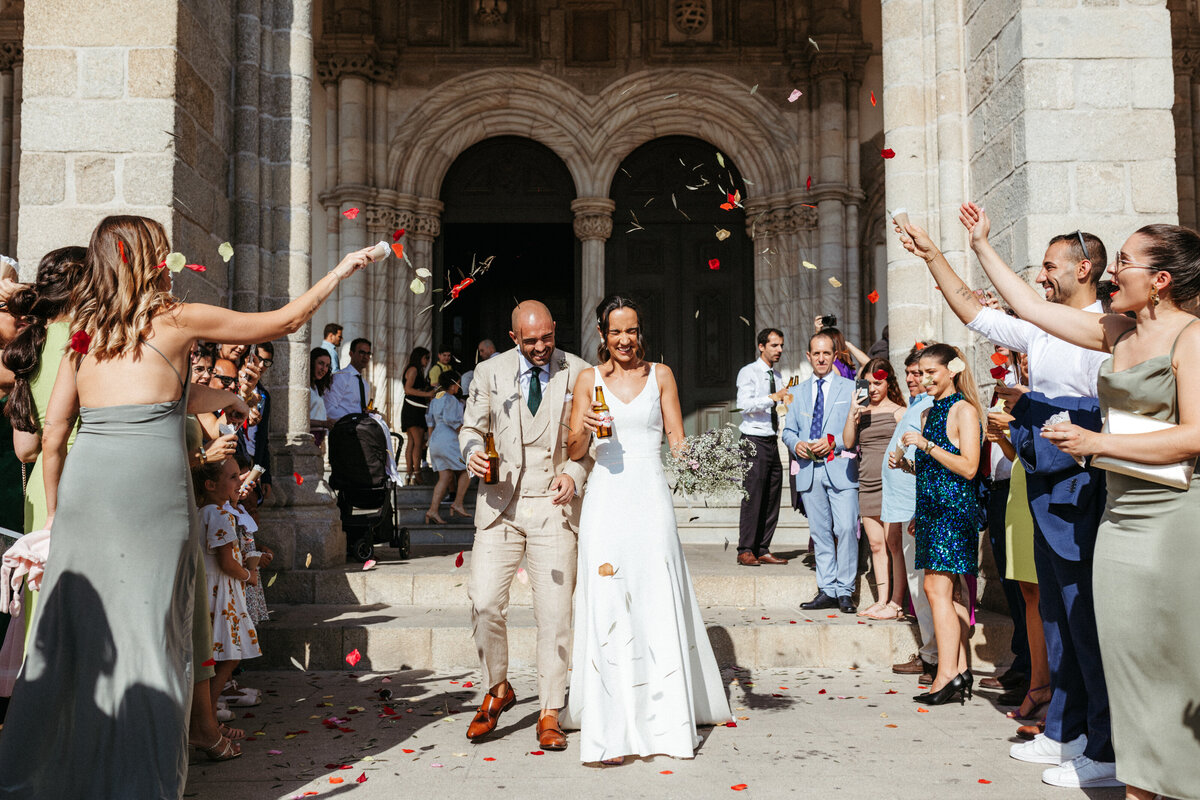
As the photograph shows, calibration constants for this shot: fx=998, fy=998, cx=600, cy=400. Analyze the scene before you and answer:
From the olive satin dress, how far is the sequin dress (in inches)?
62.5

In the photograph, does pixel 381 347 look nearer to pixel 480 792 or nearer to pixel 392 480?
pixel 392 480

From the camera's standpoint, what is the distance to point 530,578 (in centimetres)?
480

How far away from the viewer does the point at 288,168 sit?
7359 millimetres

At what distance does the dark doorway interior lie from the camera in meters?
13.6

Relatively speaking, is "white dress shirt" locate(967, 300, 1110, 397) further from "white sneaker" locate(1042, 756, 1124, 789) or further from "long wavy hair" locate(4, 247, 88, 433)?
"long wavy hair" locate(4, 247, 88, 433)

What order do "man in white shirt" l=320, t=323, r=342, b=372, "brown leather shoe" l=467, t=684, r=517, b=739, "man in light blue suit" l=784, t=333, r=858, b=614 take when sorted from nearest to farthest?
1. "brown leather shoe" l=467, t=684, r=517, b=739
2. "man in light blue suit" l=784, t=333, r=858, b=614
3. "man in white shirt" l=320, t=323, r=342, b=372

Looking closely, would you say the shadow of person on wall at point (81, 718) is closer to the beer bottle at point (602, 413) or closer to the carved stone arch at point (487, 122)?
the beer bottle at point (602, 413)

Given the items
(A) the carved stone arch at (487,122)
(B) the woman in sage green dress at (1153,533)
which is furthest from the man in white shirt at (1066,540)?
(A) the carved stone arch at (487,122)

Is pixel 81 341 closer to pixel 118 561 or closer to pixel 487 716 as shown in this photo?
pixel 118 561

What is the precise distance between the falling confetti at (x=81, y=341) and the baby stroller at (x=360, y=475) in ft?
15.8

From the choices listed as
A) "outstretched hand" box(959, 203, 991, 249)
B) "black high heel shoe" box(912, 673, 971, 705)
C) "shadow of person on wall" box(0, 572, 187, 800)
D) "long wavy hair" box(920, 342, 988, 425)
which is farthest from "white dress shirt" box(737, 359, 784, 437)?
"shadow of person on wall" box(0, 572, 187, 800)

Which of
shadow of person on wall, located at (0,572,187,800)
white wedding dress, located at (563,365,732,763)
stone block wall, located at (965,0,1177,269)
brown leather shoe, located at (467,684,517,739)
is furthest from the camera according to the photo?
stone block wall, located at (965,0,1177,269)

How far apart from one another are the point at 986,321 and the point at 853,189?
9142 mm

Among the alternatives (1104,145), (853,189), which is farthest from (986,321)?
(853,189)
